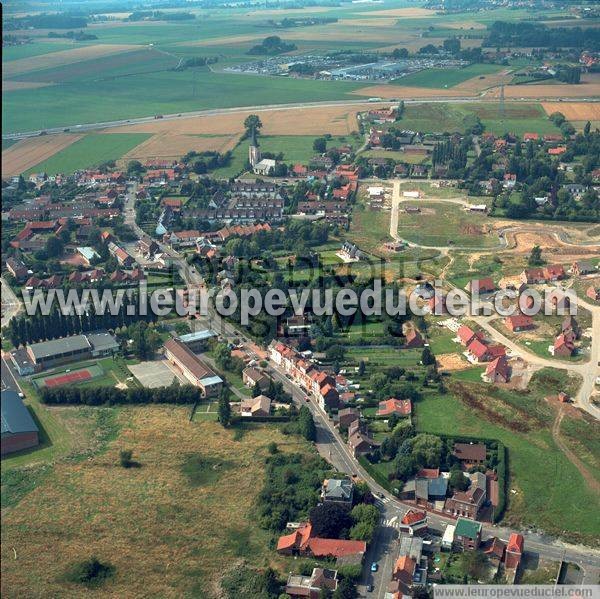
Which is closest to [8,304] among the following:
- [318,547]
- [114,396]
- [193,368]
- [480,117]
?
[114,396]

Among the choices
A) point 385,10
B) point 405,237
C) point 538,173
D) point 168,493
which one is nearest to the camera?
point 168,493

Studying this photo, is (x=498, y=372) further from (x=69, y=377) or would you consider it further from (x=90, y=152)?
(x=90, y=152)

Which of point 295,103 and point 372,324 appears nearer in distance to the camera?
point 372,324

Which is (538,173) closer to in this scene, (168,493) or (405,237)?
(405,237)

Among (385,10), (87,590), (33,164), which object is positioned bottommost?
(87,590)

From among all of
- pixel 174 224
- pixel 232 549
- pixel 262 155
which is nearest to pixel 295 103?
pixel 262 155

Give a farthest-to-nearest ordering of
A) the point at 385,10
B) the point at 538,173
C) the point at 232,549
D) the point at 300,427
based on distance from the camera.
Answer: the point at 385,10
the point at 538,173
the point at 300,427
the point at 232,549

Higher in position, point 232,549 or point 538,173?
point 538,173
